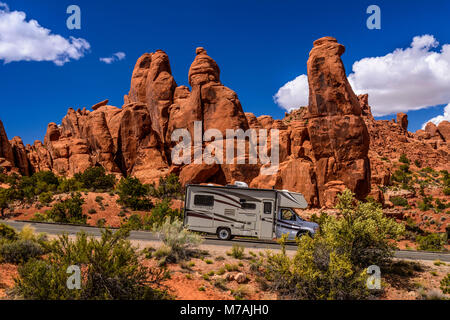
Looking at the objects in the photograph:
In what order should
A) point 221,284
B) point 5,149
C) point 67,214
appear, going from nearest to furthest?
1. point 221,284
2. point 67,214
3. point 5,149

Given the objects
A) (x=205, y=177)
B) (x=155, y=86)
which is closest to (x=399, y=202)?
(x=205, y=177)

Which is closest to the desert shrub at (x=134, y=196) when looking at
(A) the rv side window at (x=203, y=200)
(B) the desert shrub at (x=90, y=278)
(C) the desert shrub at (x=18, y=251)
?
(A) the rv side window at (x=203, y=200)

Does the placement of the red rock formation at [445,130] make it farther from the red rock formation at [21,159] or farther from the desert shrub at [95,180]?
the red rock formation at [21,159]

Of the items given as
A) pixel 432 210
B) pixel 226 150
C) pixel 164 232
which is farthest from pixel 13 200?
pixel 432 210

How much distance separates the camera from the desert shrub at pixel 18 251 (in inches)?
460

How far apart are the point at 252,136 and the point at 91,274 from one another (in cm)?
4182

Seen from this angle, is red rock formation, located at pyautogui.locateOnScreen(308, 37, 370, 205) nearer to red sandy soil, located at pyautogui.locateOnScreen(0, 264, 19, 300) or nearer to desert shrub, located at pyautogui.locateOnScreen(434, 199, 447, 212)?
desert shrub, located at pyautogui.locateOnScreen(434, 199, 447, 212)

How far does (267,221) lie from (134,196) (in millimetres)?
23526

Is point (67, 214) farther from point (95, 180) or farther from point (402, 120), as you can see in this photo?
point (402, 120)

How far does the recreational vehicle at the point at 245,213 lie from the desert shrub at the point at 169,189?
2342 cm

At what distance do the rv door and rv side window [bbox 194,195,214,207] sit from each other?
9.59 ft

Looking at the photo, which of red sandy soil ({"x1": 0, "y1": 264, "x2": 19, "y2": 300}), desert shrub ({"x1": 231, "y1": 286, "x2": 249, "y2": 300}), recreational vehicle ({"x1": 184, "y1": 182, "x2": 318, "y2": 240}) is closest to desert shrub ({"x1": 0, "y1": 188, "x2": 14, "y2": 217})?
red sandy soil ({"x1": 0, "y1": 264, "x2": 19, "y2": 300})

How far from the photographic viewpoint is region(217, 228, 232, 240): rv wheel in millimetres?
16688

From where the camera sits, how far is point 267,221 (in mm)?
16188
